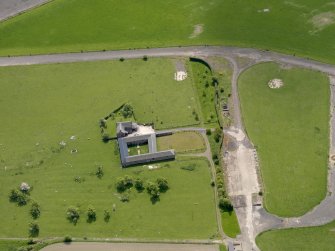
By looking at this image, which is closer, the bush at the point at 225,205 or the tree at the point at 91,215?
the bush at the point at 225,205

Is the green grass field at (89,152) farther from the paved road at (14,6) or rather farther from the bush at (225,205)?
the paved road at (14,6)

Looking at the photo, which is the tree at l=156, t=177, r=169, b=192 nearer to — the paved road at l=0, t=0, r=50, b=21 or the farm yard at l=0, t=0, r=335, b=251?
the farm yard at l=0, t=0, r=335, b=251

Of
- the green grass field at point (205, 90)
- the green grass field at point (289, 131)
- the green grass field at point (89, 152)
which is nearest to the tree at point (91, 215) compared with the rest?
the green grass field at point (89, 152)

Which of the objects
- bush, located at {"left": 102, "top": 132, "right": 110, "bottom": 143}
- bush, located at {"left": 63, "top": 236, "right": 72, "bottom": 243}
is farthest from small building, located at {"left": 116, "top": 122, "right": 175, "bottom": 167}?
bush, located at {"left": 63, "top": 236, "right": 72, "bottom": 243}

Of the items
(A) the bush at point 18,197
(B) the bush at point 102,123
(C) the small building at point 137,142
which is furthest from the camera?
(B) the bush at point 102,123

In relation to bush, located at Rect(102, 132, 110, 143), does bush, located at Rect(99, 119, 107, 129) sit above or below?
above

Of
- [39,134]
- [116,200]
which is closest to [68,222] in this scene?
[116,200]

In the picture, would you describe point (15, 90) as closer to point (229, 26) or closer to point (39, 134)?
point (39, 134)

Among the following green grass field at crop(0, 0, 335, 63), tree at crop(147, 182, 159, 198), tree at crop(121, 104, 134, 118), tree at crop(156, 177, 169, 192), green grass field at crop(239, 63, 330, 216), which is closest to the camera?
green grass field at crop(239, 63, 330, 216)
